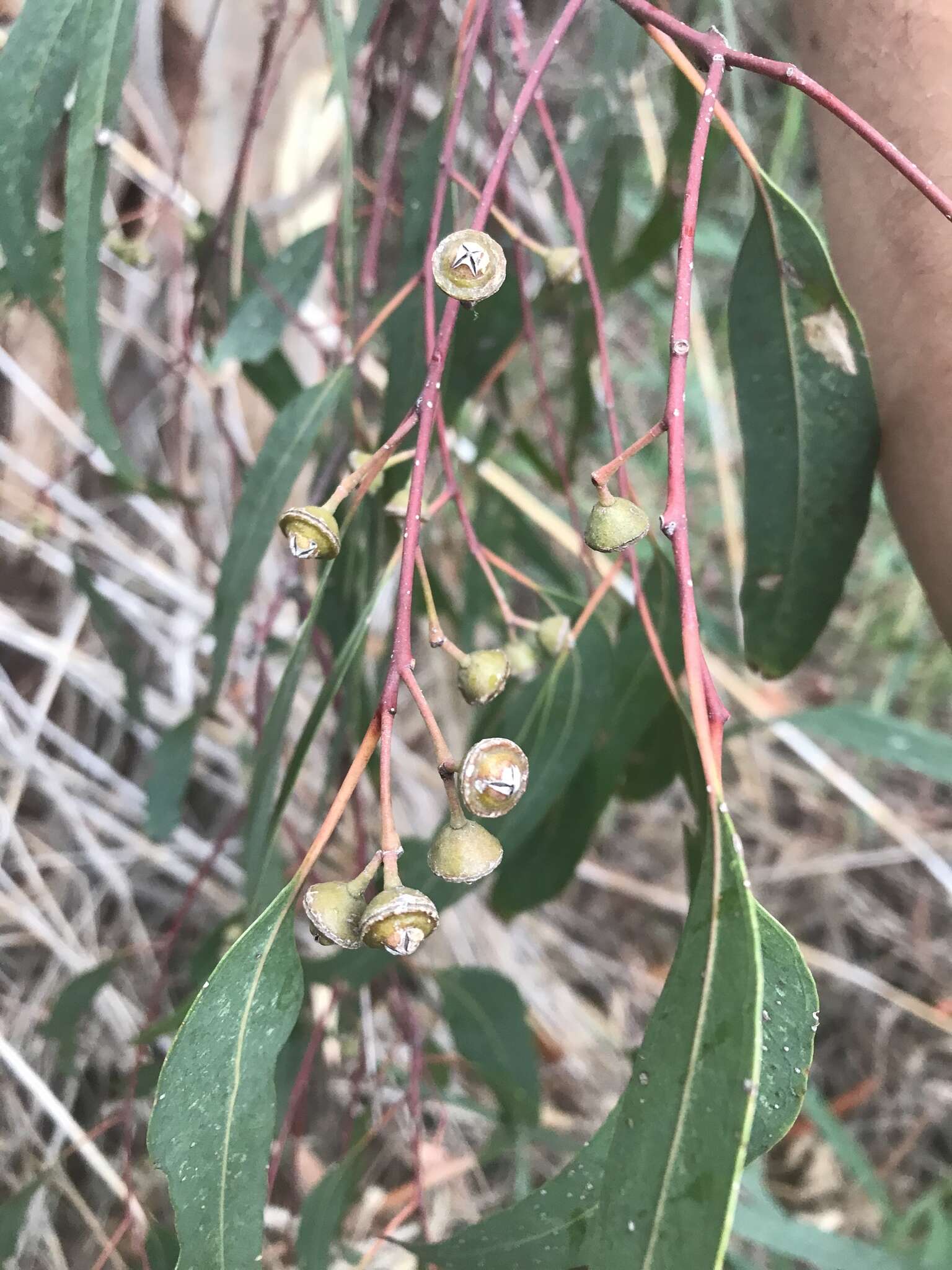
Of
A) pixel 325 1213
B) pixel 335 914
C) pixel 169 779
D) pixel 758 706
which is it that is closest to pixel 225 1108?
pixel 335 914

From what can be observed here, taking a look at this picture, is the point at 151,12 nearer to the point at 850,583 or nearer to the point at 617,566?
the point at 617,566

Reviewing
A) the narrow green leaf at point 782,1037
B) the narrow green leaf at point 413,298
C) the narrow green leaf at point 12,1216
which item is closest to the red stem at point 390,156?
the narrow green leaf at point 413,298

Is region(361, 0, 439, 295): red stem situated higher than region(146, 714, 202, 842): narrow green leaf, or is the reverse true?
region(361, 0, 439, 295): red stem

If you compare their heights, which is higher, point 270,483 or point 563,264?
point 563,264

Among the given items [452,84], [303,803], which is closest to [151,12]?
[452,84]

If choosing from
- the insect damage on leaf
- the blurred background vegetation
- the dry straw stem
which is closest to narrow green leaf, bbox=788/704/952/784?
the blurred background vegetation

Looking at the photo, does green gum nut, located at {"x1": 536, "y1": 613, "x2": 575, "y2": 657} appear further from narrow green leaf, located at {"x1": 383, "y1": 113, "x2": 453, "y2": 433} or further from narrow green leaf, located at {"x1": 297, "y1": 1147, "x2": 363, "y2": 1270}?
narrow green leaf, located at {"x1": 297, "y1": 1147, "x2": 363, "y2": 1270}

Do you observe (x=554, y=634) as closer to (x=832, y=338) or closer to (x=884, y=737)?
(x=832, y=338)
